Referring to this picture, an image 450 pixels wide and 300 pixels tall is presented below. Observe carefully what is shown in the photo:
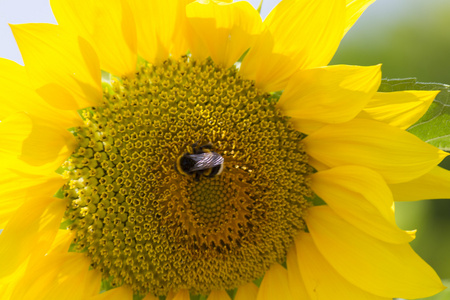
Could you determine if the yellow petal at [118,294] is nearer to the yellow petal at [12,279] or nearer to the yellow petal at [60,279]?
the yellow petal at [60,279]

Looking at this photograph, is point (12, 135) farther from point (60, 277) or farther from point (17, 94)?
point (60, 277)

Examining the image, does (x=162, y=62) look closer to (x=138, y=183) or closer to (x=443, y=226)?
(x=138, y=183)

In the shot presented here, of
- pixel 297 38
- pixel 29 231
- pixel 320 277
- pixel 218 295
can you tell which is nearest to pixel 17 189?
pixel 29 231

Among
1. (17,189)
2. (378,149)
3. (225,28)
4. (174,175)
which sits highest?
(225,28)

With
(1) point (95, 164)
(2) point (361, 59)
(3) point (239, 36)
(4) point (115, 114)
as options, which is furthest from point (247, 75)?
(2) point (361, 59)

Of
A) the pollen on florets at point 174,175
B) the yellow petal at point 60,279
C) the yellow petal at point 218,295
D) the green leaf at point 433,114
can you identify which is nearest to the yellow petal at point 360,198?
the pollen on florets at point 174,175

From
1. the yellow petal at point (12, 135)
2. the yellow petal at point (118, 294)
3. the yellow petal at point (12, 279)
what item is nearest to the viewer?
the yellow petal at point (12, 135)
